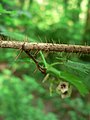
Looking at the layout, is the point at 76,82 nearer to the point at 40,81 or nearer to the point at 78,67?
the point at 78,67

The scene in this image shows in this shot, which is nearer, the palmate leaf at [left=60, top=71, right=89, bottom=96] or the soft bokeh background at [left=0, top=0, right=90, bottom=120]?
the palmate leaf at [left=60, top=71, right=89, bottom=96]

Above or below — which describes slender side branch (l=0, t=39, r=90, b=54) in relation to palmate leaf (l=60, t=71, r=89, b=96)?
above

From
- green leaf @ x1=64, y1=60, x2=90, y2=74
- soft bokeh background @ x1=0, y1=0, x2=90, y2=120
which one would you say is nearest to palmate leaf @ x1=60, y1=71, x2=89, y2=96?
green leaf @ x1=64, y1=60, x2=90, y2=74

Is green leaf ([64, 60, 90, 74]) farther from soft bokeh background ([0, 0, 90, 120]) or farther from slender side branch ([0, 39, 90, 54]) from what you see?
soft bokeh background ([0, 0, 90, 120])

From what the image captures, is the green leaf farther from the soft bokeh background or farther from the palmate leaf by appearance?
the soft bokeh background

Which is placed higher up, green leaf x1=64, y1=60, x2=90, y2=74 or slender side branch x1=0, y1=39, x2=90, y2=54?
slender side branch x1=0, y1=39, x2=90, y2=54

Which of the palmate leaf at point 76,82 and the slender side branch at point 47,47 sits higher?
the slender side branch at point 47,47

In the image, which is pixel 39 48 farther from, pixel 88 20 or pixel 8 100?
pixel 88 20

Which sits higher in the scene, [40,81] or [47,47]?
[47,47]

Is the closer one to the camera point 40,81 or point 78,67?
point 78,67

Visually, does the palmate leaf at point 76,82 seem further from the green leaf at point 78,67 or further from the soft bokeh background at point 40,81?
the soft bokeh background at point 40,81

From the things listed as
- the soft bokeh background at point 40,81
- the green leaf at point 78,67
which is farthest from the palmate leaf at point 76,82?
the soft bokeh background at point 40,81

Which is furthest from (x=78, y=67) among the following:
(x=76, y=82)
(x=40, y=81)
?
(x=40, y=81)
